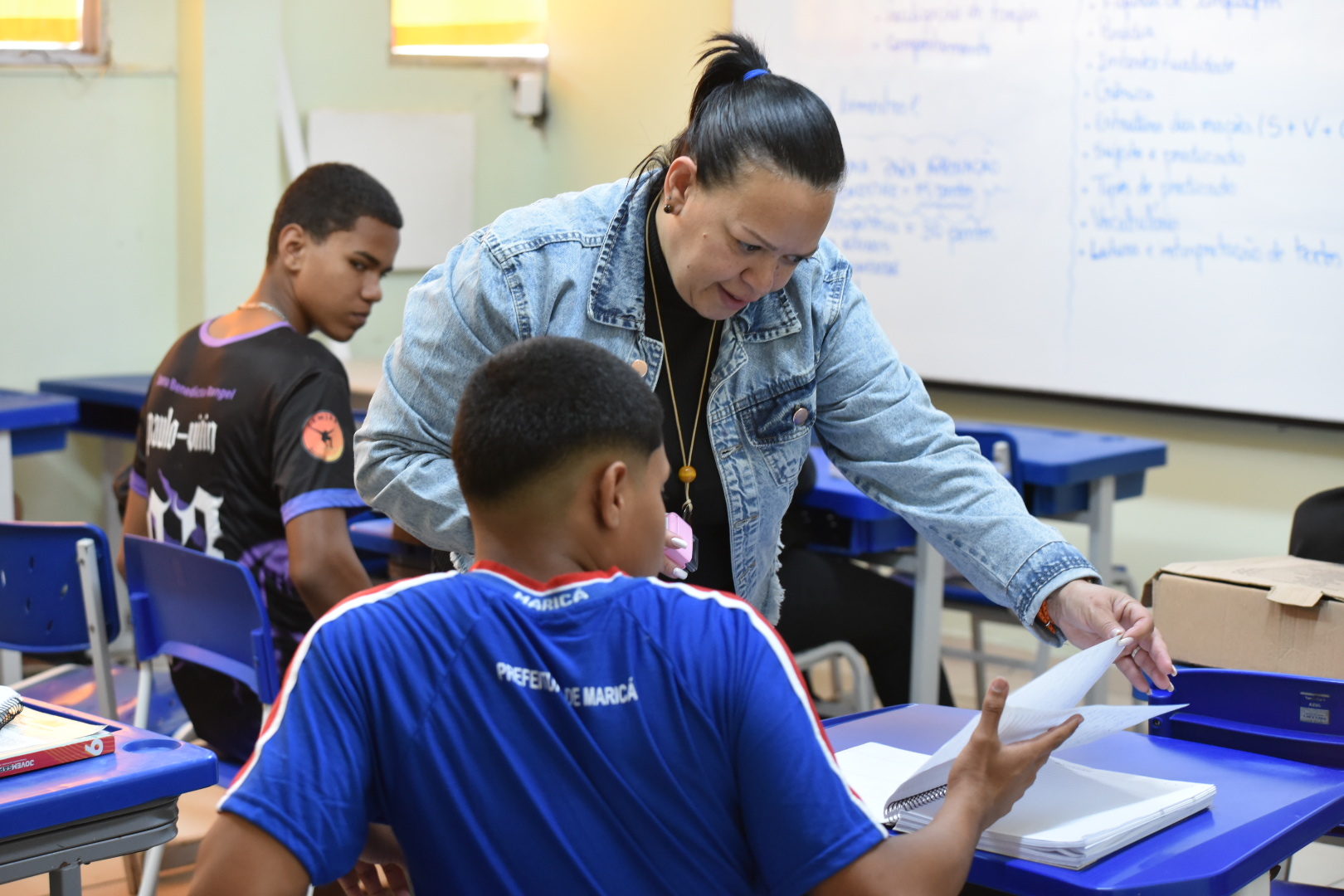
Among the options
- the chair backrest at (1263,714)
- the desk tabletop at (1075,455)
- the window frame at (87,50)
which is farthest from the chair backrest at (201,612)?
the window frame at (87,50)

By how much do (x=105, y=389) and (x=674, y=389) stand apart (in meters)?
2.73

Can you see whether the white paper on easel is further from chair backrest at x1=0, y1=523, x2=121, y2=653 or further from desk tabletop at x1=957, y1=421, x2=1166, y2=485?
desk tabletop at x1=957, y1=421, x2=1166, y2=485

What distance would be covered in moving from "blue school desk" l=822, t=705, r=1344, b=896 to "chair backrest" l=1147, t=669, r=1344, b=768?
4 centimetres

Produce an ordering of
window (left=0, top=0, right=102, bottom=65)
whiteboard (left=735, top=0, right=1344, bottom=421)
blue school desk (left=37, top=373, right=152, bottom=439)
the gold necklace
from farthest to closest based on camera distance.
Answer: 1. window (left=0, top=0, right=102, bottom=65)
2. blue school desk (left=37, top=373, right=152, bottom=439)
3. whiteboard (left=735, top=0, right=1344, bottom=421)
4. the gold necklace

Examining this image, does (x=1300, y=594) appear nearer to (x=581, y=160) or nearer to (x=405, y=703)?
(x=405, y=703)

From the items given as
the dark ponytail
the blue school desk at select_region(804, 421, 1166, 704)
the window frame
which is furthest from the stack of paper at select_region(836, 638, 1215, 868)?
the window frame

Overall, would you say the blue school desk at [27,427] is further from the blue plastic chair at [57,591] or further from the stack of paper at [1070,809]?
the stack of paper at [1070,809]

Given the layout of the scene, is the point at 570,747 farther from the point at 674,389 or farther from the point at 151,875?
the point at 151,875

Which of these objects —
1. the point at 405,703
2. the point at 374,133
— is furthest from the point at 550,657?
the point at 374,133

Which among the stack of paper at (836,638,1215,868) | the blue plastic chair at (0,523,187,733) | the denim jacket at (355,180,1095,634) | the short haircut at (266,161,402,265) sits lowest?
the blue plastic chair at (0,523,187,733)

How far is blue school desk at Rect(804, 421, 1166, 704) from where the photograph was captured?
2.93m

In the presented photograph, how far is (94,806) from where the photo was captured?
4.00ft

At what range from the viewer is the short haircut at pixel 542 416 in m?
0.99

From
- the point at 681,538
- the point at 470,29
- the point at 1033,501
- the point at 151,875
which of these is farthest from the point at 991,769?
the point at 470,29
